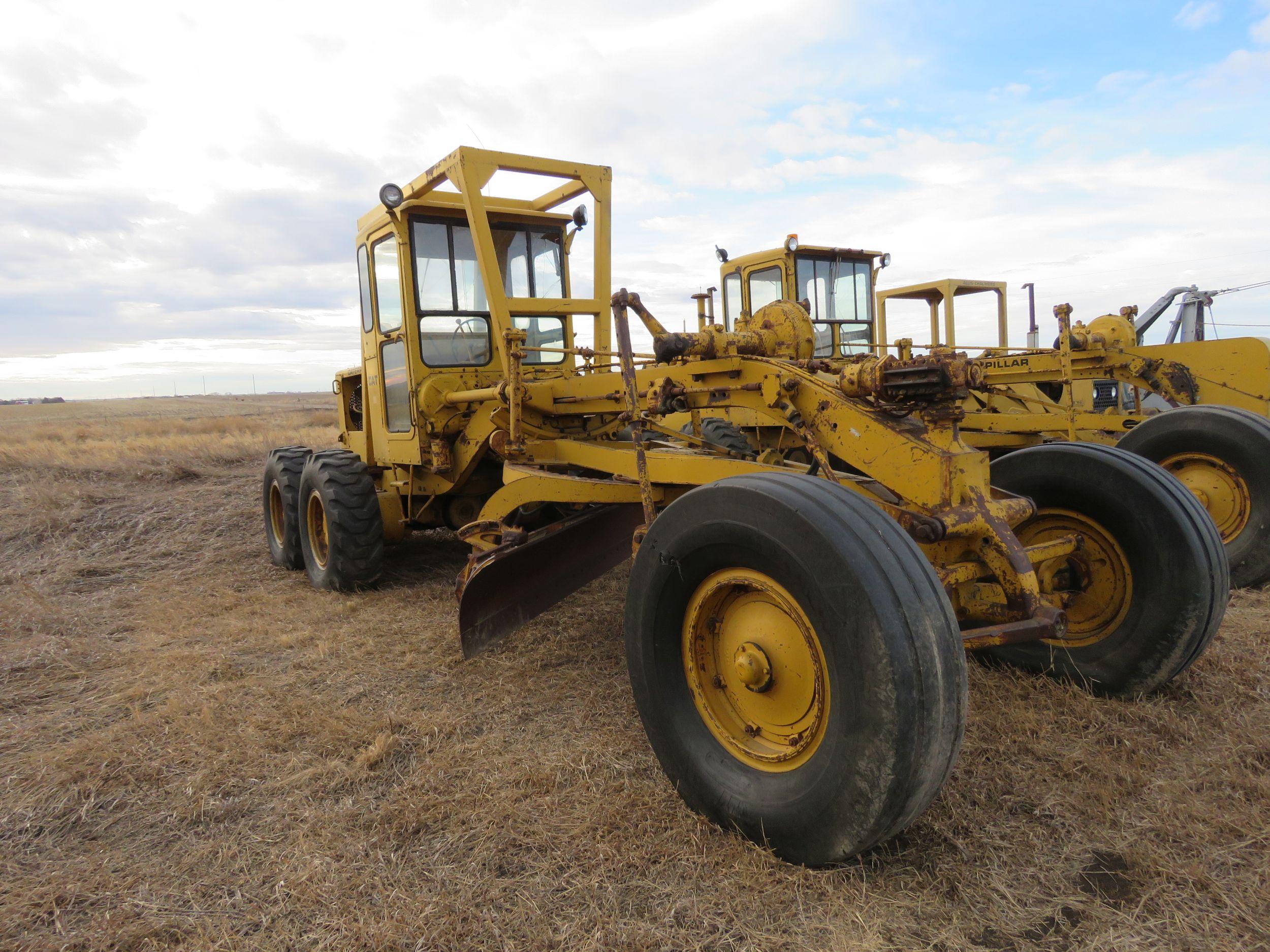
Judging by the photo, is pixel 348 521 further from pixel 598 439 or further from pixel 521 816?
pixel 521 816

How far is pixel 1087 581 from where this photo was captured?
3.66 metres

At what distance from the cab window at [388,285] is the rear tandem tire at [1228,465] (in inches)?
214

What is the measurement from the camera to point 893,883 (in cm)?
238

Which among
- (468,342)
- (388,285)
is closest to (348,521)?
(468,342)

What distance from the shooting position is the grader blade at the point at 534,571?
4520mm

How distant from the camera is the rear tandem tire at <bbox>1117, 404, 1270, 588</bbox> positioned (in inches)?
208

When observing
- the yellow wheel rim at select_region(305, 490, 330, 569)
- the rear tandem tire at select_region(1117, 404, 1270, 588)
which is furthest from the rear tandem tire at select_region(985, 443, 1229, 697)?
the yellow wheel rim at select_region(305, 490, 330, 569)

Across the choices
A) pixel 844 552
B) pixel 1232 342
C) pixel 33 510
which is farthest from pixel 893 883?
pixel 33 510

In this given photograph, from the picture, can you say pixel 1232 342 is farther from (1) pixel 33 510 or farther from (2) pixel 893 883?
(1) pixel 33 510

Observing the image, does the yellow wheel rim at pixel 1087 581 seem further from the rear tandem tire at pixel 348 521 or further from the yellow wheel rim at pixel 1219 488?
the rear tandem tire at pixel 348 521

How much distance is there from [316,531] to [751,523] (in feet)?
16.6

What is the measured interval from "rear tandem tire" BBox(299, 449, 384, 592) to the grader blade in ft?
5.44

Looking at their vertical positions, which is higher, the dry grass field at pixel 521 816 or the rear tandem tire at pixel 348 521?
the rear tandem tire at pixel 348 521

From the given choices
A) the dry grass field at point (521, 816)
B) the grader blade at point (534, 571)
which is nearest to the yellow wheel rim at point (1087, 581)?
the dry grass field at point (521, 816)
